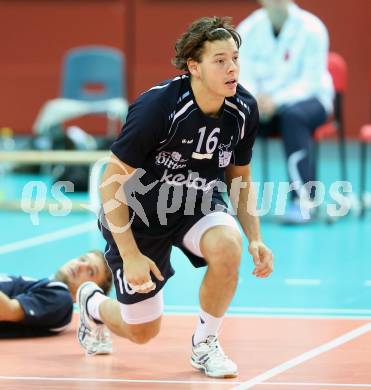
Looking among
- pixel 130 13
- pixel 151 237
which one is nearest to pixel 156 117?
pixel 151 237

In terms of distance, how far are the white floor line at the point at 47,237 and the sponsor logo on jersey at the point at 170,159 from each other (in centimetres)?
338

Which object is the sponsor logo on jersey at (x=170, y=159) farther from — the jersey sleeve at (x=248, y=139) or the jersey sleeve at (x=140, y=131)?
the jersey sleeve at (x=248, y=139)

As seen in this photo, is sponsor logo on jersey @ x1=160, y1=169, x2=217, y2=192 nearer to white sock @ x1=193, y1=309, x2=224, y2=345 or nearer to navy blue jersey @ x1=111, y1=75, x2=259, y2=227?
navy blue jersey @ x1=111, y1=75, x2=259, y2=227

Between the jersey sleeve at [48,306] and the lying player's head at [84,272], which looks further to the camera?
the lying player's head at [84,272]

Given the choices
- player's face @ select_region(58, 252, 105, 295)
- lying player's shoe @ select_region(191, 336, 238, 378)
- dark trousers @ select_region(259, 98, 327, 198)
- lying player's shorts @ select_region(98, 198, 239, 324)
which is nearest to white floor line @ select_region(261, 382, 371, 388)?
lying player's shoe @ select_region(191, 336, 238, 378)

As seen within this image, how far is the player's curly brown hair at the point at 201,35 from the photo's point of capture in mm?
4184

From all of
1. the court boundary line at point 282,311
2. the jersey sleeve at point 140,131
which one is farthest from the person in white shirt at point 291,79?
the jersey sleeve at point 140,131

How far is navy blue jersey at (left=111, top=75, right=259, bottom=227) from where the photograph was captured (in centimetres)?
412

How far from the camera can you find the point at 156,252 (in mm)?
4324

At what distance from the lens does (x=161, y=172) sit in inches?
170

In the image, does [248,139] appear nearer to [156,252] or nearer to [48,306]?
[156,252]

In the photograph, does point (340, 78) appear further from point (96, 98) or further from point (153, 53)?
point (153, 53)

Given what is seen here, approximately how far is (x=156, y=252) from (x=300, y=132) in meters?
4.43

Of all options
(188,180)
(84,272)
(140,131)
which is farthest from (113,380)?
(84,272)
